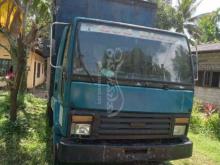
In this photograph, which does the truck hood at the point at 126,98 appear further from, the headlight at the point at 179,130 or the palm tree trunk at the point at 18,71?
the palm tree trunk at the point at 18,71

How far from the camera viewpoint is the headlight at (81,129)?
4871mm

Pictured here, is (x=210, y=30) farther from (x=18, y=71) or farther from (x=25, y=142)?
(x=25, y=142)

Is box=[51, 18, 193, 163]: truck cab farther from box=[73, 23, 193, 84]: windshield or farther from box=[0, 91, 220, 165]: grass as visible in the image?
box=[0, 91, 220, 165]: grass

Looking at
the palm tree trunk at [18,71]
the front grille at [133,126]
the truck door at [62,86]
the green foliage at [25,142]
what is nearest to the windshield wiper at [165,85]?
the front grille at [133,126]

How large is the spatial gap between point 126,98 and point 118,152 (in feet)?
2.64

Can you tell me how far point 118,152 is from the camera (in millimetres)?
4988

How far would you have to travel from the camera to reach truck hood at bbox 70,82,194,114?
4.88 m

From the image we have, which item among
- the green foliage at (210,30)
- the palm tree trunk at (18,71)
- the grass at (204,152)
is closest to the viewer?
the grass at (204,152)

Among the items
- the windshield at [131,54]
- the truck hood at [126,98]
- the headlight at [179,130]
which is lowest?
the headlight at [179,130]

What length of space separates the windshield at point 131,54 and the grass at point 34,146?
2.12 metres

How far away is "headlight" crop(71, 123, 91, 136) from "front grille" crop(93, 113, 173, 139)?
0.38ft

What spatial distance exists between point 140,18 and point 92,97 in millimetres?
2399

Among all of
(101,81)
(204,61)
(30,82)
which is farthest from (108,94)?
(30,82)

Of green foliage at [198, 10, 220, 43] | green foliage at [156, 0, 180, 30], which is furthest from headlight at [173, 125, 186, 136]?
green foliage at [198, 10, 220, 43]
